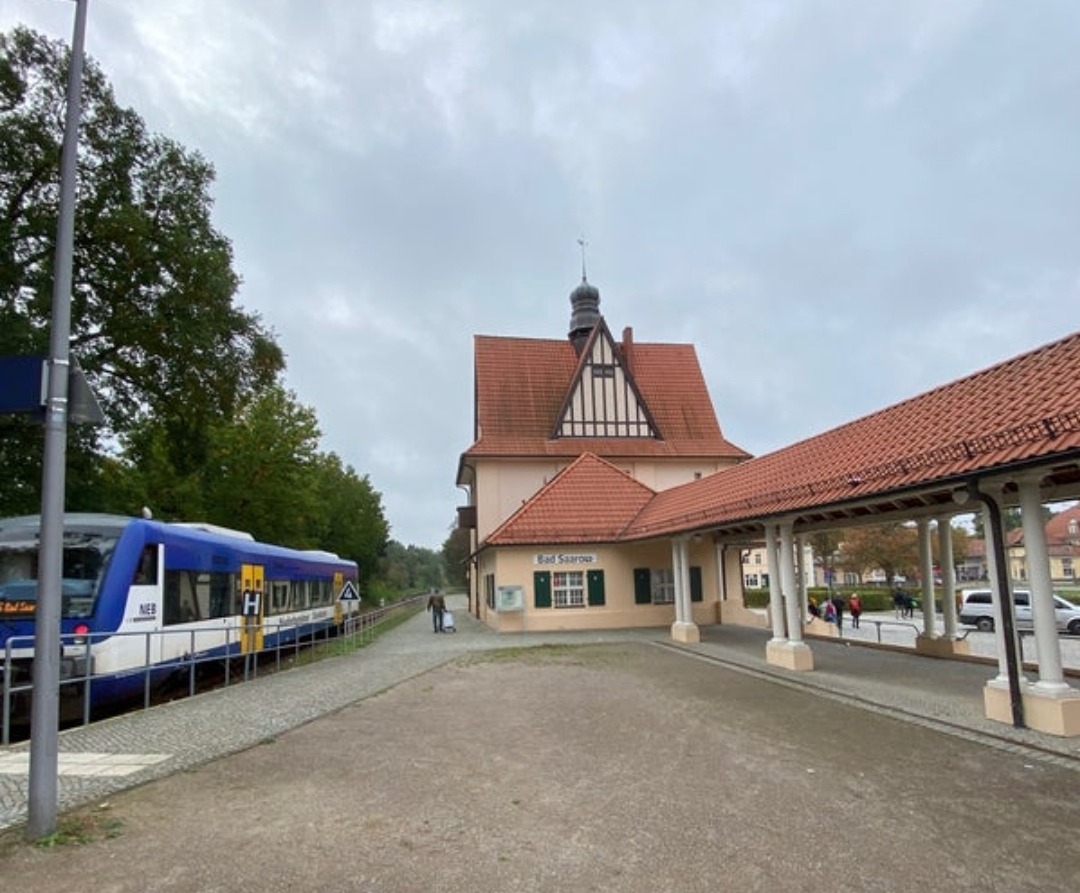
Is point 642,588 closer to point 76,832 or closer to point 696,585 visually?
point 696,585

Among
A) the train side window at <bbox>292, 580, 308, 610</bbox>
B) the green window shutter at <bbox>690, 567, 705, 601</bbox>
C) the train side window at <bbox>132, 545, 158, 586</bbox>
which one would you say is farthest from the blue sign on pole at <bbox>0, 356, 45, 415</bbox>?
the green window shutter at <bbox>690, 567, 705, 601</bbox>

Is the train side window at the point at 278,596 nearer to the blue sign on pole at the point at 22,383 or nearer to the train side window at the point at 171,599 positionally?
the train side window at the point at 171,599

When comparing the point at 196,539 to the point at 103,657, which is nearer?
the point at 103,657

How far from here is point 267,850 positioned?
5102 mm

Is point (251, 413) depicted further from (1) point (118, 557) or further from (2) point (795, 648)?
(2) point (795, 648)

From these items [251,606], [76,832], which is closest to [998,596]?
[76,832]

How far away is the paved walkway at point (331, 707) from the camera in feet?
24.1

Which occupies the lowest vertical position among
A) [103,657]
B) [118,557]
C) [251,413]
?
[103,657]

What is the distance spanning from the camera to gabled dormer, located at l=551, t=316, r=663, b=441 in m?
36.8

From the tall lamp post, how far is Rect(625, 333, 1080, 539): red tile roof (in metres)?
8.93

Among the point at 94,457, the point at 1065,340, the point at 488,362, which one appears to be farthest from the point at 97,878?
the point at 488,362

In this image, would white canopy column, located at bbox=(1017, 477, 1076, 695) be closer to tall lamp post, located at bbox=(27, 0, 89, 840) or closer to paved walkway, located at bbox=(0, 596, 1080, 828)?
paved walkway, located at bbox=(0, 596, 1080, 828)

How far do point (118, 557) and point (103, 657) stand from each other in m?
1.60

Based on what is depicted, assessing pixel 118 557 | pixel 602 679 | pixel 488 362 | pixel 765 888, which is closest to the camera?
pixel 765 888
